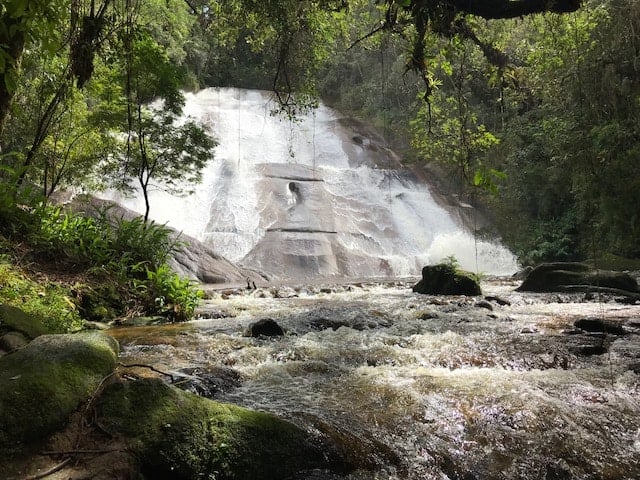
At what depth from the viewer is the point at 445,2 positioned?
4340mm

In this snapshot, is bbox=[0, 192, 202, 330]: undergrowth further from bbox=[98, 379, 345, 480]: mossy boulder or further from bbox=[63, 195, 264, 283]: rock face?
bbox=[63, 195, 264, 283]: rock face

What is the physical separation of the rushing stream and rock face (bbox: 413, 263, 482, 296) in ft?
11.2

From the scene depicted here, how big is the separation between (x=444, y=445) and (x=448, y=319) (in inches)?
175

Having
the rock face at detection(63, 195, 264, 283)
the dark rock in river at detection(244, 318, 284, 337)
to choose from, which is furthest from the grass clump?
the rock face at detection(63, 195, 264, 283)

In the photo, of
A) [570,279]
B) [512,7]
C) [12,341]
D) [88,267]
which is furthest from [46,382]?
[570,279]

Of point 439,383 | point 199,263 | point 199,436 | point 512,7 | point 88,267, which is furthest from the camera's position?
point 199,263

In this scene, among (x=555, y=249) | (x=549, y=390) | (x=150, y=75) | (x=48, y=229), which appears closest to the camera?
(x=549, y=390)

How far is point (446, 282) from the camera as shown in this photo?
37.9 feet

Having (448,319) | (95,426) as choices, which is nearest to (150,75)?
(448,319)

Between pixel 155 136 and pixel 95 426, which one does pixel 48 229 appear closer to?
pixel 155 136

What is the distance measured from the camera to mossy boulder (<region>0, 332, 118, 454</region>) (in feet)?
7.42

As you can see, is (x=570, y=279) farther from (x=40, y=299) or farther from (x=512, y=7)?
(x=40, y=299)

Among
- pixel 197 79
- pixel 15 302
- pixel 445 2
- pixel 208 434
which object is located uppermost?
pixel 197 79

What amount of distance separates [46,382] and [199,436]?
88 centimetres
